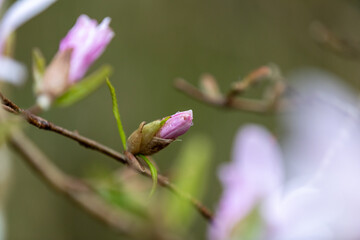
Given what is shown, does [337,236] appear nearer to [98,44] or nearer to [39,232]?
[98,44]

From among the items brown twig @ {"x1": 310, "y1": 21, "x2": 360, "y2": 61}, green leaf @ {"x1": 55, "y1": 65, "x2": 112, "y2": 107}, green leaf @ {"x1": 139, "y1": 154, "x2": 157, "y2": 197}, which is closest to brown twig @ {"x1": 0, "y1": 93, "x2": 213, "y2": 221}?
green leaf @ {"x1": 139, "y1": 154, "x2": 157, "y2": 197}

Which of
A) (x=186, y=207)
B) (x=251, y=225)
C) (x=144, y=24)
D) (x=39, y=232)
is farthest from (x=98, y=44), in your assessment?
(x=144, y=24)

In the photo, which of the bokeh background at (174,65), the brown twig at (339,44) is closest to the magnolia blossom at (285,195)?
the brown twig at (339,44)

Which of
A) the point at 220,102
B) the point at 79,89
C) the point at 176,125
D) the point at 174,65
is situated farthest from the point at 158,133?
the point at 174,65

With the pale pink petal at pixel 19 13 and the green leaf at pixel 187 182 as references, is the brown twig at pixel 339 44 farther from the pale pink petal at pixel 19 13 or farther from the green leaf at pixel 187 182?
the pale pink petal at pixel 19 13

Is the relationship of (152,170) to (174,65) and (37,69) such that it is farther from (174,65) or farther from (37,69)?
(174,65)
